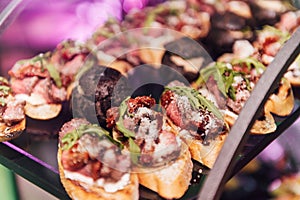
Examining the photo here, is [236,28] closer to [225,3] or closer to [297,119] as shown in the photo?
[225,3]

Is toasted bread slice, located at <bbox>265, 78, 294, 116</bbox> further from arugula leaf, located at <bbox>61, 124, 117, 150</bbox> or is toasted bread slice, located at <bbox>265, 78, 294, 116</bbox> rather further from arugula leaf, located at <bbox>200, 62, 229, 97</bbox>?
arugula leaf, located at <bbox>61, 124, 117, 150</bbox>

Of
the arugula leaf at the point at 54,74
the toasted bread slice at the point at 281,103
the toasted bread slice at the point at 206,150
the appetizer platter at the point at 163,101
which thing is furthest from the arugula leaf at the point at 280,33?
the arugula leaf at the point at 54,74

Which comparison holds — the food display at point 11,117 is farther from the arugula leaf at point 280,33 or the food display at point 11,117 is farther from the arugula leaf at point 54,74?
the arugula leaf at point 280,33

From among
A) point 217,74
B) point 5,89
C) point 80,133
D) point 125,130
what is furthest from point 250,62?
point 5,89

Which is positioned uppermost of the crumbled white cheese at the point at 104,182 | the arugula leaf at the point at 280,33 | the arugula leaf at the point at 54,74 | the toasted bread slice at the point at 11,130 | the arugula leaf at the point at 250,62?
the arugula leaf at the point at 280,33

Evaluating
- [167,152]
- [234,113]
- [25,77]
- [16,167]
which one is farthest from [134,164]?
[25,77]

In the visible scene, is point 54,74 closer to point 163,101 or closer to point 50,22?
point 50,22

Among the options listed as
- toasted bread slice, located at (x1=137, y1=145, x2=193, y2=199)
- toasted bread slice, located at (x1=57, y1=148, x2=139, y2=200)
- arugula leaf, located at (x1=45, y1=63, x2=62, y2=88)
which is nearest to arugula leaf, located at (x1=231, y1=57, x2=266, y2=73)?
toasted bread slice, located at (x1=137, y1=145, x2=193, y2=199)

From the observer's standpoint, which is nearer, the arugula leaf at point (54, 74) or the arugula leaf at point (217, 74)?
the arugula leaf at point (217, 74)
